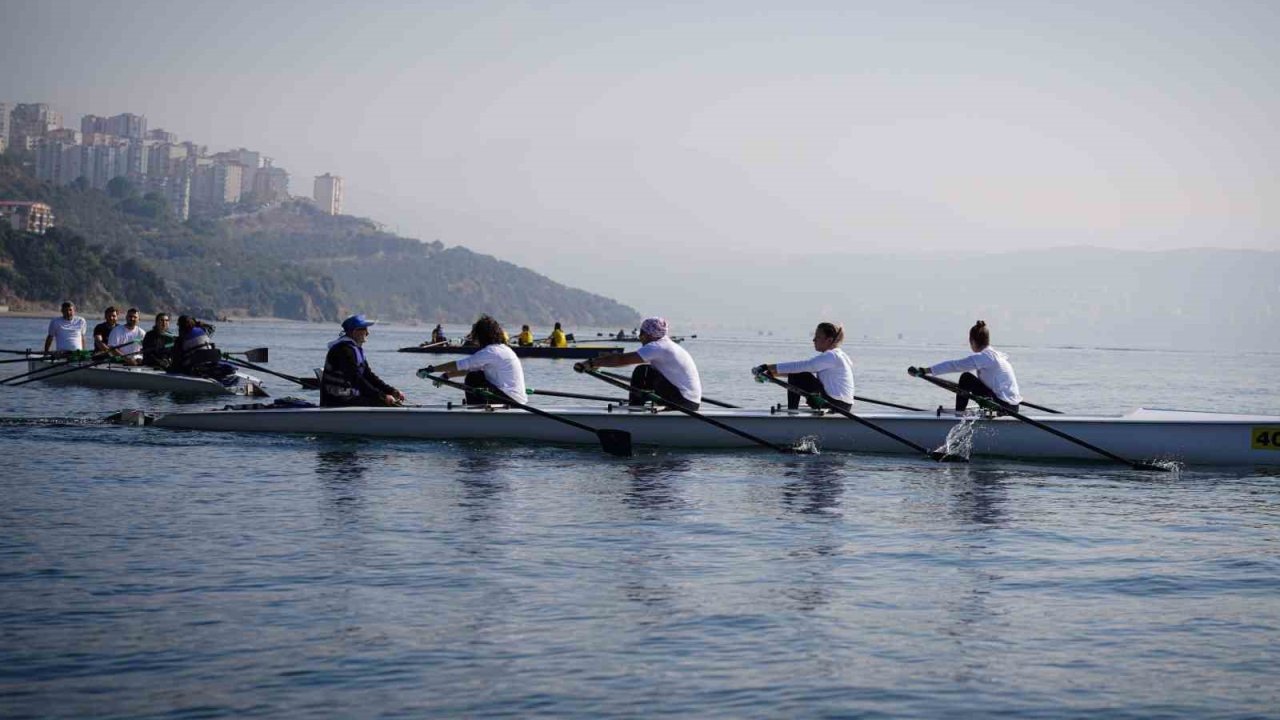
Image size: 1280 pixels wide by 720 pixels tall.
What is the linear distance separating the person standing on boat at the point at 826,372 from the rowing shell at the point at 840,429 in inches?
14.4

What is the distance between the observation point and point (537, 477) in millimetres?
18188

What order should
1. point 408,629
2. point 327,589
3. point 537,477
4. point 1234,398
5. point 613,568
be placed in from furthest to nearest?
point 1234,398 → point 537,477 → point 613,568 → point 327,589 → point 408,629

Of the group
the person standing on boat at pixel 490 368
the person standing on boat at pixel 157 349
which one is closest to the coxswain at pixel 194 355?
the person standing on boat at pixel 157 349

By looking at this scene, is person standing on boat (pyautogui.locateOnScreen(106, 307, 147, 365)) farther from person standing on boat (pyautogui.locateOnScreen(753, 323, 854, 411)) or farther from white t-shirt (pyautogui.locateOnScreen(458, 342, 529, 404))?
person standing on boat (pyautogui.locateOnScreen(753, 323, 854, 411))

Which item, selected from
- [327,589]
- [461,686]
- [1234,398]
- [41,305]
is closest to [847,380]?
[327,589]

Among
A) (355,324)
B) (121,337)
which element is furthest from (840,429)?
(121,337)

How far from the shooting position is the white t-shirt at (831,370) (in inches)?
810

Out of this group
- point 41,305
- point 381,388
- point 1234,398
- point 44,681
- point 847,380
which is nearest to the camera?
point 44,681

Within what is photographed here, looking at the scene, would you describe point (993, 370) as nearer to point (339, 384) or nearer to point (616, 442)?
point (616, 442)

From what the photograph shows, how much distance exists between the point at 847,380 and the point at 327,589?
11.7m

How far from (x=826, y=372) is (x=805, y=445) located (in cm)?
122

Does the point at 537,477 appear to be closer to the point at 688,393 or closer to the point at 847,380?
the point at 688,393

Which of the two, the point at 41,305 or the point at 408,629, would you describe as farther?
the point at 41,305

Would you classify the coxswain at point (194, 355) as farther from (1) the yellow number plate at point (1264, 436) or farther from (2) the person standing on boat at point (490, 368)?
(1) the yellow number plate at point (1264, 436)
